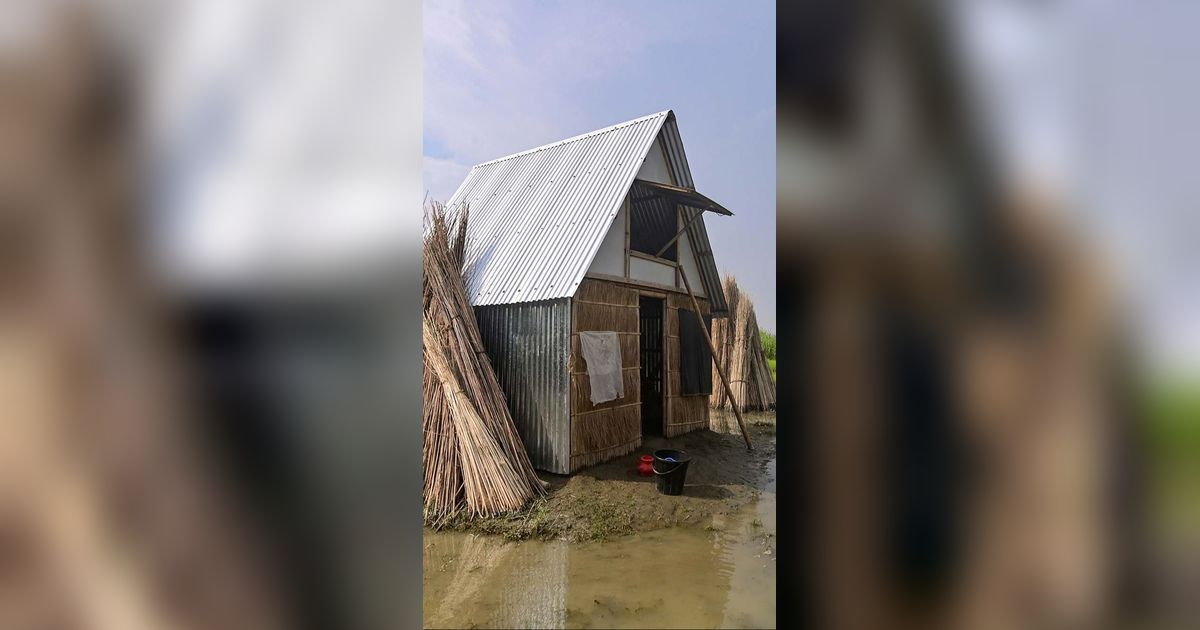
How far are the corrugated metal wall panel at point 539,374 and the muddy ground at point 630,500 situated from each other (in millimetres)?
264

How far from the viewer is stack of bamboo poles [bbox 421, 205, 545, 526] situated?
4.14 meters

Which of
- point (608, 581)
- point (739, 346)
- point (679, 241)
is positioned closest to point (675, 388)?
point (679, 241)

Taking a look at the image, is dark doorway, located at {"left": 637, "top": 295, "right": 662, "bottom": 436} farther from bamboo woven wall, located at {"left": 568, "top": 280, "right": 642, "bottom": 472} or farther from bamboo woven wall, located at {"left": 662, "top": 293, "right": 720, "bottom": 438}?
bamboo woven wall, located at {"left": 568, "top": 280, "right": 642, "bottom": 472}

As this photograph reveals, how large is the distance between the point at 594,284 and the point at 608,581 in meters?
2.43

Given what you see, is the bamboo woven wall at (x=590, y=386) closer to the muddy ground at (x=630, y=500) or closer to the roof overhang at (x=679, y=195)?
the muddy ground at (x=630, y=500)
